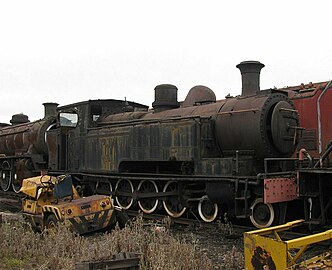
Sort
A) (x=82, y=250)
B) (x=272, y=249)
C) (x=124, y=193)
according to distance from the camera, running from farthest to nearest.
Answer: (x=124, y=193) → (x=82, y=250) → (x=272, y=249)

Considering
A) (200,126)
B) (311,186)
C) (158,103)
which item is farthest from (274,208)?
(158,103)

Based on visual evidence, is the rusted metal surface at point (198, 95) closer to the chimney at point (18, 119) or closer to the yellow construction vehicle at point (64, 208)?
the yellow construction vehicle at point (64, 208)

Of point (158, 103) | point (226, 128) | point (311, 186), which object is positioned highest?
point (158, 103)

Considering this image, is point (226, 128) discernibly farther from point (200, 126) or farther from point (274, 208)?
point (274, 208)

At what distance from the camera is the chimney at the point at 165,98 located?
11062 millimetres

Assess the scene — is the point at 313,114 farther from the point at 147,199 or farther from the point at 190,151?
the point at 147,199

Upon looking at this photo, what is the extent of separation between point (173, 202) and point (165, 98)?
9.70ft

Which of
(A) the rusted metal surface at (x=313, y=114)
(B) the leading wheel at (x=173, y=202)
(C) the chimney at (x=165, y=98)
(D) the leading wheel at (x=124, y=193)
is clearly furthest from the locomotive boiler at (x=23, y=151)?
(A) the rusted metal surface at (x=313, y=114)

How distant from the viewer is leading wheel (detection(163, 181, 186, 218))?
941 cm

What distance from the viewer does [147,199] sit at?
10.3 metres

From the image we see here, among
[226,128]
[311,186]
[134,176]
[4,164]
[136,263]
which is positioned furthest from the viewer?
[4,164]

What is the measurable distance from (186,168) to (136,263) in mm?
4594

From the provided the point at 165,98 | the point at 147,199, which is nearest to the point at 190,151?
the point at 147,199

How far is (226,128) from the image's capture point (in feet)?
28.5
